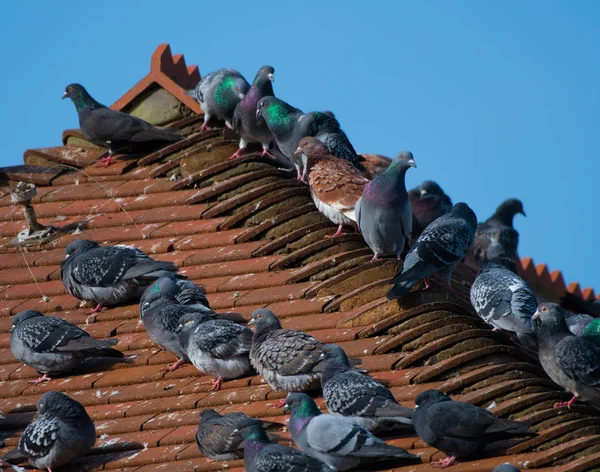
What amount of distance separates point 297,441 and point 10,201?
5710mm

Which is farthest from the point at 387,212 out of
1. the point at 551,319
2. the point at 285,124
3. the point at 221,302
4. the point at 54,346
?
the point at 54,346

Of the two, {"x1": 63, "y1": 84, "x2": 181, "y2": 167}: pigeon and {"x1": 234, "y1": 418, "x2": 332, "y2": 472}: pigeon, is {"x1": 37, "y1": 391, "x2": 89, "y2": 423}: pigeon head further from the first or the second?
{"x1": 63, "y1": 84, "x2": 181, "y2": 167}: pigeon

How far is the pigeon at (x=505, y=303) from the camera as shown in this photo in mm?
10312

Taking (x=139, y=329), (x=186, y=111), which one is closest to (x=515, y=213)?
(x=186, y=111)

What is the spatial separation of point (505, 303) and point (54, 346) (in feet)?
10.4

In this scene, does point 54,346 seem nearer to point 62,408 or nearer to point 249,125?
point 62,408

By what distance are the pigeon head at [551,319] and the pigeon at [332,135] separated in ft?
12.1

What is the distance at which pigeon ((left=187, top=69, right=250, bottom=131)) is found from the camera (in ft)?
42.8

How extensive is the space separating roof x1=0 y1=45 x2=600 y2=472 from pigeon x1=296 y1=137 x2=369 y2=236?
16cm

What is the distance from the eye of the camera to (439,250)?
418 inches

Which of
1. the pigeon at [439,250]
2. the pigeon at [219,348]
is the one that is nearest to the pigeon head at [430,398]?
the pigeon at [439,250]

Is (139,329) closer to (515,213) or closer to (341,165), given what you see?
Result: (341,165)

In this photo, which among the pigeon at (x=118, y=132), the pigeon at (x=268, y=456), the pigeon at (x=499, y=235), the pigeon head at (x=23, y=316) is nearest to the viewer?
the pigeon at (x=268, y=456)

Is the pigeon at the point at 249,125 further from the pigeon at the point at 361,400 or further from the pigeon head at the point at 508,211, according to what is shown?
the pigeon head at the point at 508,211
